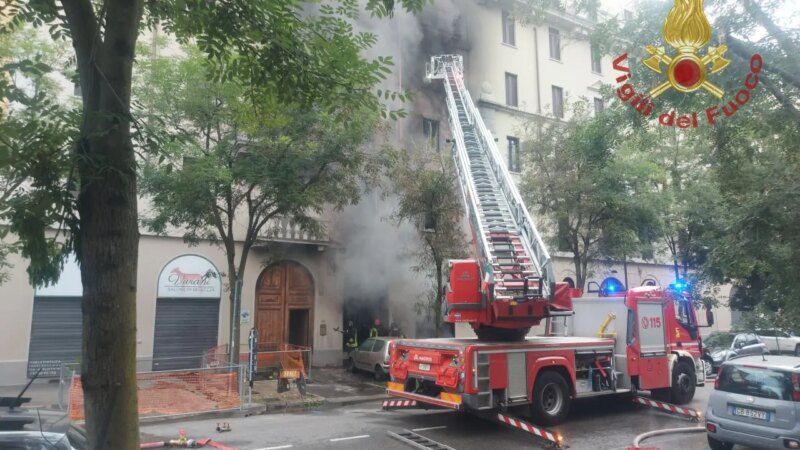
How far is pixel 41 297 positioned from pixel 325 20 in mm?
12585

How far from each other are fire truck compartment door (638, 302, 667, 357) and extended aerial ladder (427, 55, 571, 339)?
238cm

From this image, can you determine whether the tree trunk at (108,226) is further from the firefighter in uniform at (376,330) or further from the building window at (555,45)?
the building window at (555,45)

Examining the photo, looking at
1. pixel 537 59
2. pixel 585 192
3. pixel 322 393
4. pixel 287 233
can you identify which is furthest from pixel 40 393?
pixel 537 59

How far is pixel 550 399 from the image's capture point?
9805mm

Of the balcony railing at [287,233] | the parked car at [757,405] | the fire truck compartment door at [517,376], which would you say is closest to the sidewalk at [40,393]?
the balcony railing at [287,233]

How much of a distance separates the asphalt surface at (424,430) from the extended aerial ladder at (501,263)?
173 cm

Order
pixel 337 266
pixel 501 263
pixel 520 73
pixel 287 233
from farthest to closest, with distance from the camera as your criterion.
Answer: pixel 520 73 < pixel 337 266 < pixel 287 233 < pixel 501 263

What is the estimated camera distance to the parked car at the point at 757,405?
23.4 feet

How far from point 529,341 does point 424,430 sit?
2.48 metres

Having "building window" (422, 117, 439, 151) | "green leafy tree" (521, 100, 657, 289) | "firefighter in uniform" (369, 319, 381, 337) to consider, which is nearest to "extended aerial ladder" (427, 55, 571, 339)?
"green leafy tree" (521, 100, 657, 289)

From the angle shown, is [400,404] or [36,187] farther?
[400,404]

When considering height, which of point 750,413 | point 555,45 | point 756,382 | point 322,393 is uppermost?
point 555,45

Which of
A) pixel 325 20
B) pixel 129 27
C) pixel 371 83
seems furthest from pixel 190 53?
pixel 129 27

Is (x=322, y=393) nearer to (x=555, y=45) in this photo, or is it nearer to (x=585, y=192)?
A: (x=585, y=192)
